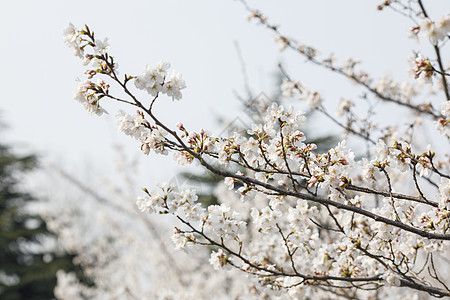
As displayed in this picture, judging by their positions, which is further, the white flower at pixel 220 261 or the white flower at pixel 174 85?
the white flower at pixel 220 261

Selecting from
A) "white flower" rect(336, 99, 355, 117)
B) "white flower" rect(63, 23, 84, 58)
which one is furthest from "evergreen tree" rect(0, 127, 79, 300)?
"white flower" rect(63, 23, 84, 58)

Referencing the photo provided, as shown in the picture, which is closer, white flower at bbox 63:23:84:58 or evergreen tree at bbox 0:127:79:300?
white flower at bbox 63:23:84:58

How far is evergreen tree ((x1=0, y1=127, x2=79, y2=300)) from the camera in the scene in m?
12.1

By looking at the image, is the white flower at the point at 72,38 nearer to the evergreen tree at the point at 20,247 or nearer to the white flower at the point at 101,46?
the white flower at the point at 101,46

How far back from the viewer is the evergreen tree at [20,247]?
12070mm

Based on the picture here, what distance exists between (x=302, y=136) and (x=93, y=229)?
736 inches

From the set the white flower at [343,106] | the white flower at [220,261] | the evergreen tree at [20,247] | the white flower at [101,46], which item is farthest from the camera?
the evergreen tree at [20,247]

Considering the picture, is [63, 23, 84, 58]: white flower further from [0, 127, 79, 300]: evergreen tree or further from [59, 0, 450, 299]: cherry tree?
[0, 127, 79, 300]: evergreen tree

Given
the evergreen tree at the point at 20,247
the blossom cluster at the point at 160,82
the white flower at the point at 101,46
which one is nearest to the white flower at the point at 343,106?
the blossom cluster at the point at 160,82

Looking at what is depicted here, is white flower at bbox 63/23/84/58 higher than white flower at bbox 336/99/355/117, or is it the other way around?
white flower at bbox 336/99/355/117

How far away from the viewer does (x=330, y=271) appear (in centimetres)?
259

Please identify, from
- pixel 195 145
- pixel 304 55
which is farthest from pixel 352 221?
pixel 304 55

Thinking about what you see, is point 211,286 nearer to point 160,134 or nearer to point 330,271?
point 330,271

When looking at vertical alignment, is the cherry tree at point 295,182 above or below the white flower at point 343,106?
below
